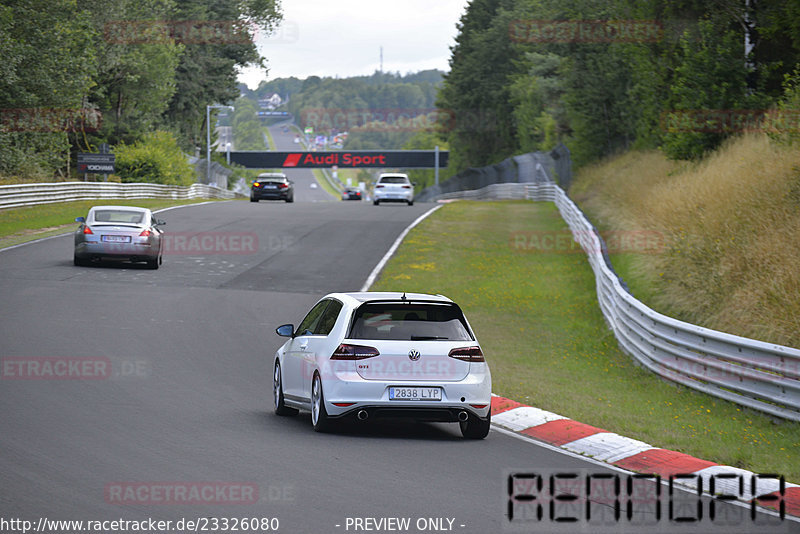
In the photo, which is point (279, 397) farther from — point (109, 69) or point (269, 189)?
point (109, 69)

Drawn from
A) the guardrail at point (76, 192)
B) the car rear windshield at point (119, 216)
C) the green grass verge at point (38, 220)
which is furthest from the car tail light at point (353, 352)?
the guardrail at point (76, 192)

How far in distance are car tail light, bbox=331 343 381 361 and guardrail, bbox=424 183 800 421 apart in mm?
4251

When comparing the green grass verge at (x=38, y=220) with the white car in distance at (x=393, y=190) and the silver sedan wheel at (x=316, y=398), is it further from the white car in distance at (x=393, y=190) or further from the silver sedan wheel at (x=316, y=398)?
the silver sedan wheel at (x=316, y=398)

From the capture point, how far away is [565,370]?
16500mm

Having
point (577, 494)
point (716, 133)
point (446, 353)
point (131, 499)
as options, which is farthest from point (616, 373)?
point (716, 133)

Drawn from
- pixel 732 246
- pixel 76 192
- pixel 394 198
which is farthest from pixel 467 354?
pixel 394 198

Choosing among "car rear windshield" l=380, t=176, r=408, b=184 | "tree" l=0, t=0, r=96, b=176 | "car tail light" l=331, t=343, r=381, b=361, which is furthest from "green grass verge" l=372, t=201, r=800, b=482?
"tree" l=0, t=0, r=96, b=176

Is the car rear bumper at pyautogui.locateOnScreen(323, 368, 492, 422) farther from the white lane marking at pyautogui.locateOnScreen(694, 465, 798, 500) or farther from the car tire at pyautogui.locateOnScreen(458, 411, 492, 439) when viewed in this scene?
the white lane marking at pyautogui.locateOnScreen(694, 465, 798, 500)

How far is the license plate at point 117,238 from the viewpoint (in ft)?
85.0

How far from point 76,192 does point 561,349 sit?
106 feet

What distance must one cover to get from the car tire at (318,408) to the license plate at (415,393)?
0.69m

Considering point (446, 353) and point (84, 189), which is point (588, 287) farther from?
point (84, 189)

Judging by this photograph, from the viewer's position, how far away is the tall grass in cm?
1428

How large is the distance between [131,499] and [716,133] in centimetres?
2820
